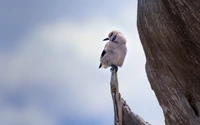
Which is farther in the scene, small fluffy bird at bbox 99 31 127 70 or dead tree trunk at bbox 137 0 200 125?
small fluffy bird at bbox 99 31 127 70

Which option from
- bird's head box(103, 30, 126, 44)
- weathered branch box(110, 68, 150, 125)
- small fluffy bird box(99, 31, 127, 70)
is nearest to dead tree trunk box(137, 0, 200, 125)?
small fluffy bird box(99, 31, 127, 70)

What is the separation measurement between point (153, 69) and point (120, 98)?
11.1ft

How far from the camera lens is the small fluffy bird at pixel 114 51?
1938 cm

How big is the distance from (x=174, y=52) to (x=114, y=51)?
4251mm

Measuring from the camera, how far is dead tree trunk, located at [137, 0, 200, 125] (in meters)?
14.6

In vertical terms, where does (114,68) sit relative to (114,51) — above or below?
below

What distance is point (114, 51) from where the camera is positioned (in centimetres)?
1933

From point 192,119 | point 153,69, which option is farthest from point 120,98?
point 192,119

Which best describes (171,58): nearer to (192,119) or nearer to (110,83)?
(192,119)

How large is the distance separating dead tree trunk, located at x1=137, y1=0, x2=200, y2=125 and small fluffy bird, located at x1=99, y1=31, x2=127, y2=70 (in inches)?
90.5

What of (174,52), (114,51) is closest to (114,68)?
(114,51)

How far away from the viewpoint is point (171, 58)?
52.1 ft

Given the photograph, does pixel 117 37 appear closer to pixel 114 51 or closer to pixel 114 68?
pixel 114 51

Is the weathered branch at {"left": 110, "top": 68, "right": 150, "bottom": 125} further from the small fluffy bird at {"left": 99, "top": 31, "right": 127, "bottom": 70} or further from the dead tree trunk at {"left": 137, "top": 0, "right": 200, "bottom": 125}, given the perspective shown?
the dead tree trunk at {"left": 137, "top": 0, "right": 200, "bottom": 125}
